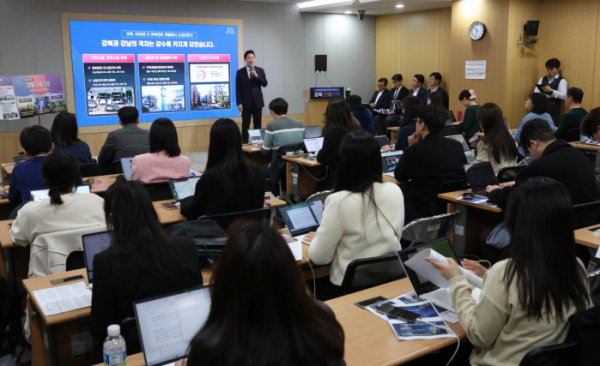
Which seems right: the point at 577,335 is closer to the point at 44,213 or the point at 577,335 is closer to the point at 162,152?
the point at 44,213

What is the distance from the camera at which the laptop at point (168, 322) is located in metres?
1.68

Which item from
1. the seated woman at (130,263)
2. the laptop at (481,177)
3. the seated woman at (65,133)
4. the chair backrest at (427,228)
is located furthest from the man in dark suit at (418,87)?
the seated woman at (130,263)

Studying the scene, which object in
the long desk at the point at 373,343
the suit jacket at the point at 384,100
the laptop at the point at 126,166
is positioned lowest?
the long desk at the point at 373,343

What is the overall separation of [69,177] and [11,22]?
6.45m

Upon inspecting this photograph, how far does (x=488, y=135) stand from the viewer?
478cm

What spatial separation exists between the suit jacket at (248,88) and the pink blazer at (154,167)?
17.3ft

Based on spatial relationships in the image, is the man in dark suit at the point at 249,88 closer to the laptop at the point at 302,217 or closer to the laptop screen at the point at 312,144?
the laptop screen at the point at 312,144

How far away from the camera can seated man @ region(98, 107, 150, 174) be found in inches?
209

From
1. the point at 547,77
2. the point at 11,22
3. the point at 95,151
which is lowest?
the point at 95,151

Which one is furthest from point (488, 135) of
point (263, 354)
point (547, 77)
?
point (547, 77)

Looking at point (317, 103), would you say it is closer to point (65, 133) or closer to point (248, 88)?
point (248, 88)

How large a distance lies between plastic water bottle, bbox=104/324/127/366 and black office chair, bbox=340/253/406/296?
118 cm

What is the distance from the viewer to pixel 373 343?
191 cm

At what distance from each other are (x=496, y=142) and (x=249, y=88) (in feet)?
18.5
